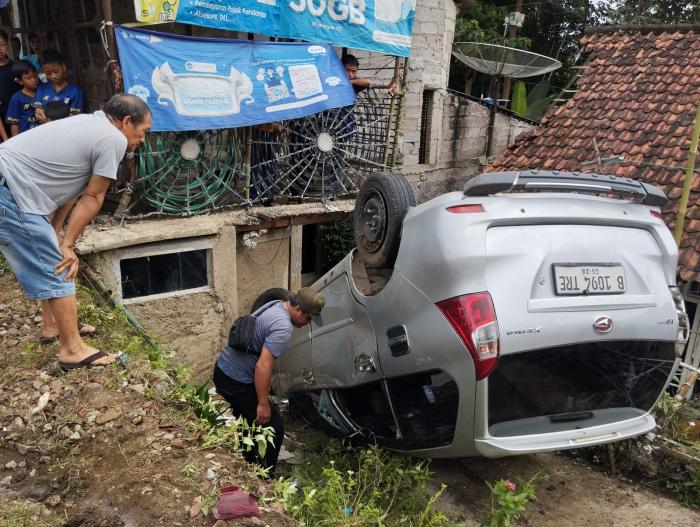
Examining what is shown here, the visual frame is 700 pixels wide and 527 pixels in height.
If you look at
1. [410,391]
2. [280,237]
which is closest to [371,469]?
[410,391]

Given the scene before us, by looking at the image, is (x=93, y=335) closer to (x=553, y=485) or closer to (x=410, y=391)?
(x=410, y=391)

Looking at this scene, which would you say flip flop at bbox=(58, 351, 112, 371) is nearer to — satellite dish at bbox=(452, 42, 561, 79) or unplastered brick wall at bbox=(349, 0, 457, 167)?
unplastered brick wall at bbox=(349, 0, 457, 167)

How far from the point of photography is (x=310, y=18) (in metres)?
6.52

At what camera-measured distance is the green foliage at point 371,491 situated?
2939mm

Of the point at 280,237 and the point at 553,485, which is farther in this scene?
the point at 280,237

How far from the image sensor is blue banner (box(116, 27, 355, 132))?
534 cm

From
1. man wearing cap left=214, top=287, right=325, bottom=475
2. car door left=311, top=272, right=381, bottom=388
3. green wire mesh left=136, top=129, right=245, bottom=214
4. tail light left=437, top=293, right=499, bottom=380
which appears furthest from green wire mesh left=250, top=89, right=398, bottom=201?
tail light left=437, top=293, right=499, bottom=380

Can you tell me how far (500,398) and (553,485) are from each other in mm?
1533

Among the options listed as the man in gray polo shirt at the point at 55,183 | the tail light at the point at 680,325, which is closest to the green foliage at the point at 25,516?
the man in gray polo shirt at the point at 55,183

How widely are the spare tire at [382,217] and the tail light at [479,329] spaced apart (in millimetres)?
897

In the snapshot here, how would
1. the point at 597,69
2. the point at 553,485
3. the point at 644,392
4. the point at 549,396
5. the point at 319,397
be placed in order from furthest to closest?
the point at 597,69, the point at 319,397, the point at 553,485, the point at 644,392, the point at 549,396

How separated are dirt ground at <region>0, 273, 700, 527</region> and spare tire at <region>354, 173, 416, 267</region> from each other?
1.64 meters

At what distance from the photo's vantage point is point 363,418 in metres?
4.07

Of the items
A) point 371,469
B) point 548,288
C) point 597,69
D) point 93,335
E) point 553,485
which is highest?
point 597,69
